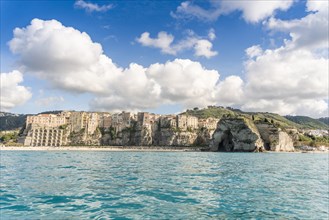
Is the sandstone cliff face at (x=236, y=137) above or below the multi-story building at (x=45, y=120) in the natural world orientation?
below

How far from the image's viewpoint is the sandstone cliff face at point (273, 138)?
531 feet

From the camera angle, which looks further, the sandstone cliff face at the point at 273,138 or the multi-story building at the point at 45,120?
the multi-story building at the point at 45,120

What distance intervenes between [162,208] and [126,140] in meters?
189

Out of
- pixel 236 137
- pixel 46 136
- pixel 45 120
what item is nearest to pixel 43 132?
pixel 46 136

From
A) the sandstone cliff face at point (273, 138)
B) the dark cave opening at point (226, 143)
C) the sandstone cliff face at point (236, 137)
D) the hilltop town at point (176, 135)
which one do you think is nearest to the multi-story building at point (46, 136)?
the hilltop town at point (176, 135)

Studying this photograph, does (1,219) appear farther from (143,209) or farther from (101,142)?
(101,142)

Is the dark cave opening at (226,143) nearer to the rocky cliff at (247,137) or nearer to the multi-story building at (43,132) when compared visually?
the rocky cliff at (247,137)

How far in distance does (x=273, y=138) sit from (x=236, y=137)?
69.4 feet

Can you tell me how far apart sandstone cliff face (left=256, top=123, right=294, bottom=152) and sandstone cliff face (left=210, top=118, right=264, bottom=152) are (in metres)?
8.33

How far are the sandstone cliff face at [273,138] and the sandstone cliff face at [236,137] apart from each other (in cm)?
833

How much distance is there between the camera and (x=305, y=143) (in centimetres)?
19262

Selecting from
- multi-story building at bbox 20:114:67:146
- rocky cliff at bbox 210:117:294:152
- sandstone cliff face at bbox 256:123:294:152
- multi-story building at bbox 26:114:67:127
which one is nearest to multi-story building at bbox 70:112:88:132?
multi-story building at bbox 26:114:67:127

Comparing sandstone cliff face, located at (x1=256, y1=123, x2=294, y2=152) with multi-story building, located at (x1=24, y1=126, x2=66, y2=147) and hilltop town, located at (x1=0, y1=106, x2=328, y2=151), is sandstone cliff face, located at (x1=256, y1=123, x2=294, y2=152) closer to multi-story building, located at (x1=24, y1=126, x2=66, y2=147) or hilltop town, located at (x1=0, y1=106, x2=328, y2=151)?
hilltop town, located at (x1=0, y1=106, x2=328, y2=151)

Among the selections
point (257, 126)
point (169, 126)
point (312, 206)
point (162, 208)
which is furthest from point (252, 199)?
point (169, 126)
